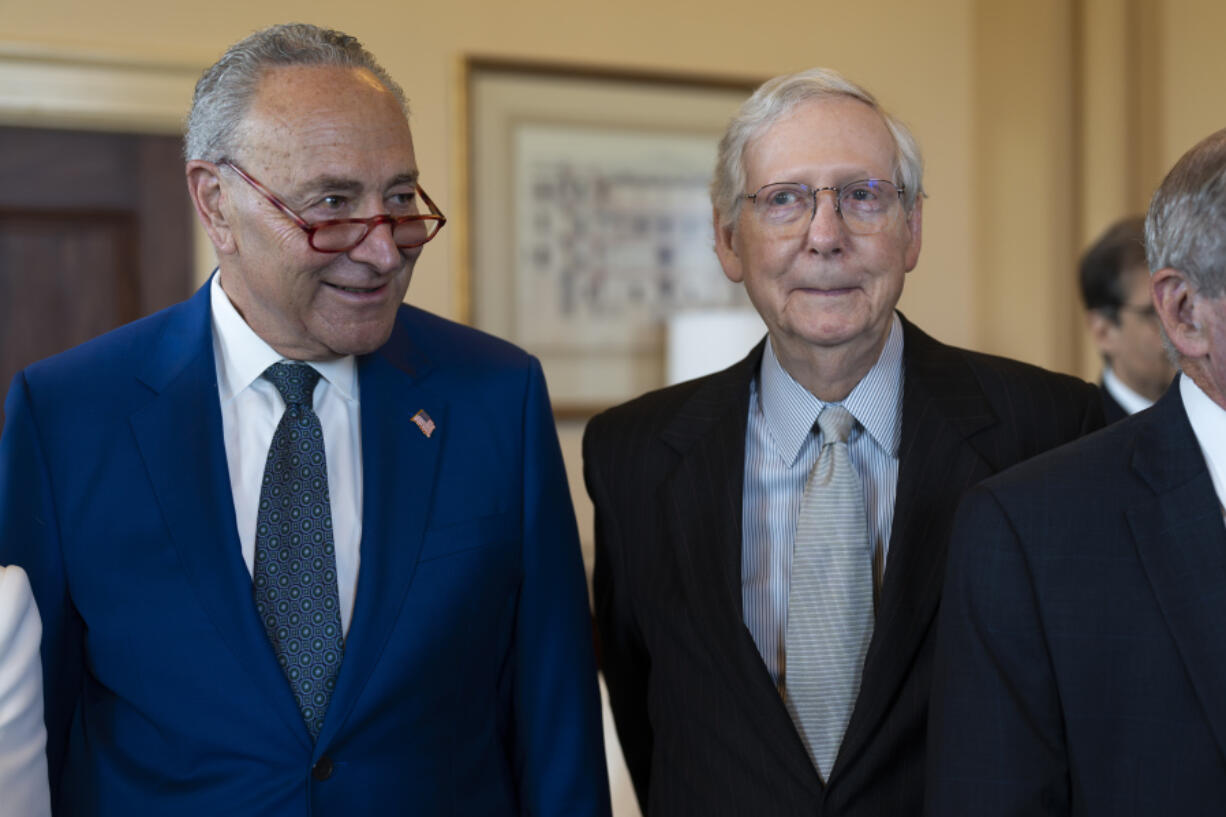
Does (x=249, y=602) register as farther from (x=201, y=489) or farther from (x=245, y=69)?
(x=245, y=69)

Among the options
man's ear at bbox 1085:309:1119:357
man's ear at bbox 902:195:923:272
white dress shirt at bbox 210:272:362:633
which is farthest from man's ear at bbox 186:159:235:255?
man's ear at bbox 1085:309:1119:357

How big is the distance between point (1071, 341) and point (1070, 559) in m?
3.55

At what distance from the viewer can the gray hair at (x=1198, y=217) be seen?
4.28 ft

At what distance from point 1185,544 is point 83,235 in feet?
10.5

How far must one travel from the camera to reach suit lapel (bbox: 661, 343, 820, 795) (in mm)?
1670

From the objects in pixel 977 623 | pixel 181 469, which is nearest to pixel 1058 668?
pixel 977 623

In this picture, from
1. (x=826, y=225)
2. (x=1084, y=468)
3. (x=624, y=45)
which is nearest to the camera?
(x=1084, y=468)

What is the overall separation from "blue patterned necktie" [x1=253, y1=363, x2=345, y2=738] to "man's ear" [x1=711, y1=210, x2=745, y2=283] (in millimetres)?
713

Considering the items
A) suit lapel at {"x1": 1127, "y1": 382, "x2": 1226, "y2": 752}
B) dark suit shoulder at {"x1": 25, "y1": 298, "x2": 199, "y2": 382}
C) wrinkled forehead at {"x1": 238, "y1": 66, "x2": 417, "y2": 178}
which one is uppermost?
wrinkled forehead at {"x1": 238, "y1": 66, "x2": 417, "y2": 178}

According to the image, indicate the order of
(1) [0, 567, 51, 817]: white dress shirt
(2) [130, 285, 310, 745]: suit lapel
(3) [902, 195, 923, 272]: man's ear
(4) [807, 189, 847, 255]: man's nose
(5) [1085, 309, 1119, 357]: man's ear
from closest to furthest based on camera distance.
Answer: (1) [0, 567, 51, 817]: white dress shirt
(2) [130, 285, 310, 745]: suit lapel
(4) [807, 189, 847, 255]: man's nose
(3) [902, 195, 923, 272]: man's ear
(5) [1085, 309, 1119, 357]: man's ear

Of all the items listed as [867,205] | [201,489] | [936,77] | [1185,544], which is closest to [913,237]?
[867,205]

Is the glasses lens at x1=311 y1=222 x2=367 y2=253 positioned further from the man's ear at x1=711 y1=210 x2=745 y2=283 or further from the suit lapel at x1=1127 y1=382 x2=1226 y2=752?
the suit lapel at x1=1127 y1=382 x2=1226 y2=752

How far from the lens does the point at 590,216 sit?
13.2 feet

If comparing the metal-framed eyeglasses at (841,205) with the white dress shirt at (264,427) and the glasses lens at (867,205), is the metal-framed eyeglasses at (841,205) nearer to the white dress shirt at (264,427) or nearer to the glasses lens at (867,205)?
the glasses lens at (867,205)
